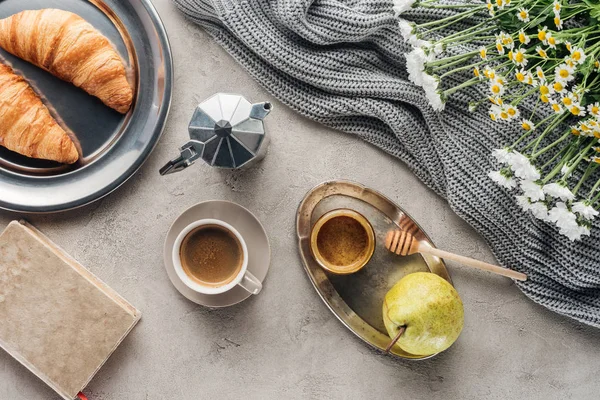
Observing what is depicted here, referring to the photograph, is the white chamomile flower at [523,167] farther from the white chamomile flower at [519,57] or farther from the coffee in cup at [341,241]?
the coffee in cup at [341,241]

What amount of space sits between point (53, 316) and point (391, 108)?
82 centimetres

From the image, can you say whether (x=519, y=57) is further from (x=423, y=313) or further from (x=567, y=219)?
(x=423, y=313)

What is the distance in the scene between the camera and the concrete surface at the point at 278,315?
116 centimetres

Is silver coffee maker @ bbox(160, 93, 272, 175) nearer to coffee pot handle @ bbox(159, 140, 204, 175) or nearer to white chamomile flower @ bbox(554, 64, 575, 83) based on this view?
coffee pot handle @ bbox(159, 140, 204, 175)

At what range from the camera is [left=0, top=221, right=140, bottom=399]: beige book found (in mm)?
1109

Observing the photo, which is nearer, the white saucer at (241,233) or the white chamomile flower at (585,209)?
the white chamomile flower at (585,209)

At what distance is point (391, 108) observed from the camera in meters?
1.11

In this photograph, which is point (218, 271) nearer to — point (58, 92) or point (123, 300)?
point (123, 300)

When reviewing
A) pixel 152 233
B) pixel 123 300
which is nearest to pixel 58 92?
pixel 152 233

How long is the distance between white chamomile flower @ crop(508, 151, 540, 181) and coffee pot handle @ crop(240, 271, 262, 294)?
52cm

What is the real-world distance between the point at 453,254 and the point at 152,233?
0.64 meters

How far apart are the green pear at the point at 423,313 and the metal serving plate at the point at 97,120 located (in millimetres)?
590

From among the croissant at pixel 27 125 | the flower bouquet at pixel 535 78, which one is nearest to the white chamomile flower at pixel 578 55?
the flower bouquet at pixel 535 78

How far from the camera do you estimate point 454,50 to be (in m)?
1.04
